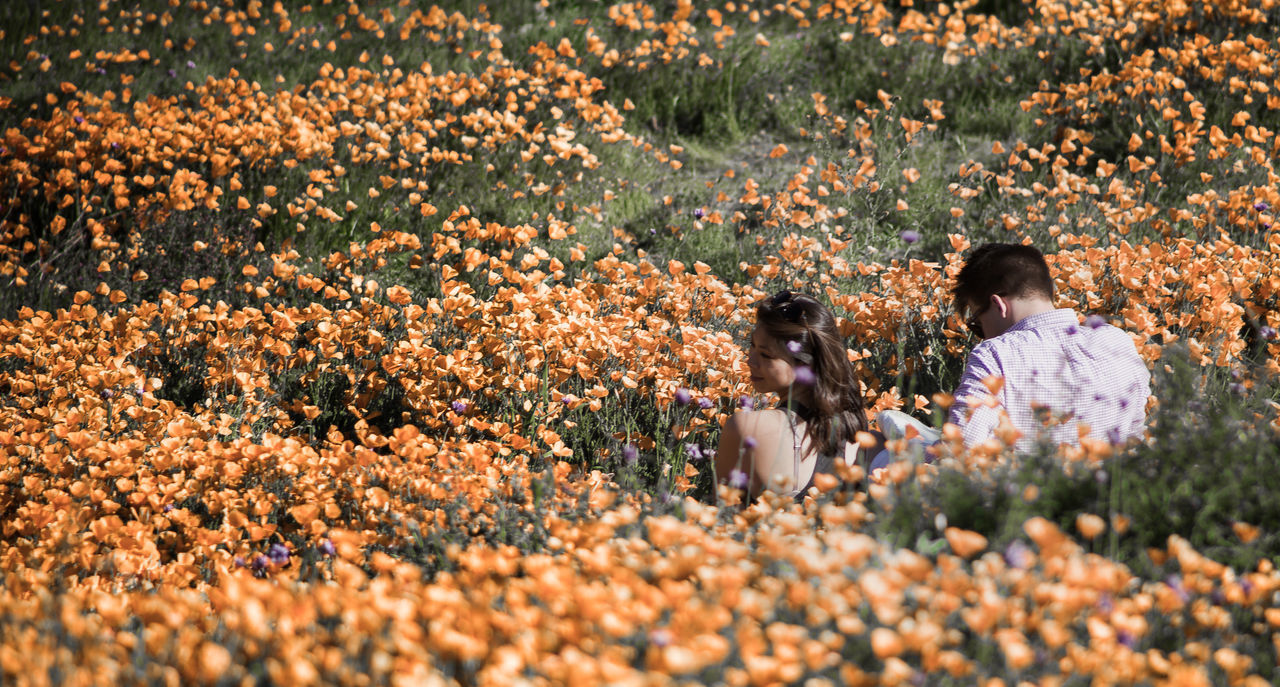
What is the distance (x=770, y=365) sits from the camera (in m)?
3.44

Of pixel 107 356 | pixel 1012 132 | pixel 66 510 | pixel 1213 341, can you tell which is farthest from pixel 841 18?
pixel 66 510

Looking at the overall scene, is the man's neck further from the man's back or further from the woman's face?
the woman's face

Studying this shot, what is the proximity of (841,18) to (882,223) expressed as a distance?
294 centimetres

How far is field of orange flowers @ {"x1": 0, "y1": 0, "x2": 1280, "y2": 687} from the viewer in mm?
1793

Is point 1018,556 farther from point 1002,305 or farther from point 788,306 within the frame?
point 1002,305

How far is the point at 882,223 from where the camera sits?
608 centimetres

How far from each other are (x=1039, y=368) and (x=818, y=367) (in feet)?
2.39

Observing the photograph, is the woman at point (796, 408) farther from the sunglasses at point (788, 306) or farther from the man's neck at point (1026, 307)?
the man's neck at point (1026, 307)

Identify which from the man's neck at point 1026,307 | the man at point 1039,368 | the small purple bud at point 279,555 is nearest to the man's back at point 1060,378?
the man at point 1039,368

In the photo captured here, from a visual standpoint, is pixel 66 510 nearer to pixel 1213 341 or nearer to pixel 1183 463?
pixel 1183 463

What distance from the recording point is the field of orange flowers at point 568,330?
1793 mm

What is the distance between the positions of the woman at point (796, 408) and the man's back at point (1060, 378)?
41 cm

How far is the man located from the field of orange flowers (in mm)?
178

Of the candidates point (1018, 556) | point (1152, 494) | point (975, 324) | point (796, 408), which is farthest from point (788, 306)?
point (1018, 556)
